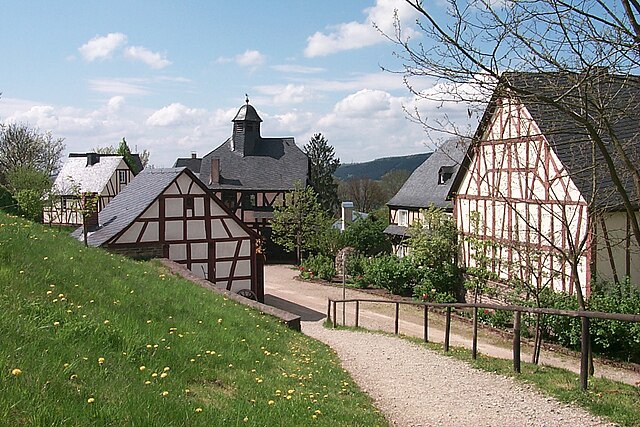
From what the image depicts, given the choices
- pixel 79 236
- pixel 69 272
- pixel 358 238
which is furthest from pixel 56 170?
pixel 69 272

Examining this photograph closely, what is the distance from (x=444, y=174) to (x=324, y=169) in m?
28.0

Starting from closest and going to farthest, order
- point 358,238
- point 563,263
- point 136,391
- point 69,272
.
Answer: point 136,391, point 69,272, point 563,263, point 358,238

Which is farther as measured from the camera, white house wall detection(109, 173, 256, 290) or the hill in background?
the hill in background

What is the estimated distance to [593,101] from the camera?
5.80 m

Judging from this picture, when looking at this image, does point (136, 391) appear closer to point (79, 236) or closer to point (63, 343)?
point (63, 343)

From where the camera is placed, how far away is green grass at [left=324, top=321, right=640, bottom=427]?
21.0 ft

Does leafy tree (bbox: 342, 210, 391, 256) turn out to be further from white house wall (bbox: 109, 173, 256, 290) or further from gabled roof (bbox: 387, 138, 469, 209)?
white house wall (bbox: 109, 173, 256, 290)

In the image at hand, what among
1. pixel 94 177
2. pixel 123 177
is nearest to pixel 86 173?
pixel 94 177

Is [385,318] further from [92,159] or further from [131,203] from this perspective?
[92,159]

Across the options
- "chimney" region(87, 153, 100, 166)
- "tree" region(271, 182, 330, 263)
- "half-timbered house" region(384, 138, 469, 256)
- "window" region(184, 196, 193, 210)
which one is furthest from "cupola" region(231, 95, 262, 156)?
"window" region(184, 196, 193, 210)

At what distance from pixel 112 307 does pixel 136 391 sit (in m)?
2.71

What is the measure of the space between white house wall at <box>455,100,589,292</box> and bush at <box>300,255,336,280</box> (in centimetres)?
893

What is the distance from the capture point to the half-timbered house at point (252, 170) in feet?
138

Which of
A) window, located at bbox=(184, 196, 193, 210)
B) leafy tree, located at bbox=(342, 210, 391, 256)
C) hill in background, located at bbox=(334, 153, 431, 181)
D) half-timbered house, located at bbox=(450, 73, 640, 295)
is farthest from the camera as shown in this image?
hill in background, located at bbox=(334, 153, 431, 181)
